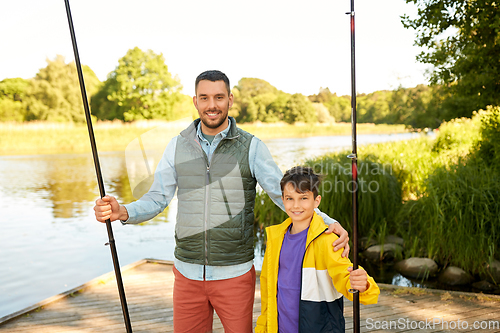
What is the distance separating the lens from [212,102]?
1617 mm

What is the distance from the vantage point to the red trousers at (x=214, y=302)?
1.66m

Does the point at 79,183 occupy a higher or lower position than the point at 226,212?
lower

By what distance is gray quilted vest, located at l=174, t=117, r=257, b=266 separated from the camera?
5.44ft

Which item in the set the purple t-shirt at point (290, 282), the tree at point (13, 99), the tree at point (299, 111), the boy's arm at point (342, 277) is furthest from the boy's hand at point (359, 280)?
the tree at point (13, 99)

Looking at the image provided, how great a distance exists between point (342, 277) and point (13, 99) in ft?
113

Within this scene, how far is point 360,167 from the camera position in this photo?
5.88 m

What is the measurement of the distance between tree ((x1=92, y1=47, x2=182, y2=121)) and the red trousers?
3034cm

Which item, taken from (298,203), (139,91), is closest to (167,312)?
(298,203)

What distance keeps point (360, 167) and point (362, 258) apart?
1373mm

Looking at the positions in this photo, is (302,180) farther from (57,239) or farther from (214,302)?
(57,239)

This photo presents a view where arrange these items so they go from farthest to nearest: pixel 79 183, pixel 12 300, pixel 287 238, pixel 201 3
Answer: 1. pixel 201 3
2. pixel 79 183
3. pixel 12 300
4. pixel 287 238

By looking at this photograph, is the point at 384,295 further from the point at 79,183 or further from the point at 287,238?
the point at 79,183

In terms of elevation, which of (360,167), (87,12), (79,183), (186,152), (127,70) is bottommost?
(79,183)

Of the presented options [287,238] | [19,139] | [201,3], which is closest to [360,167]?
[287,238]
